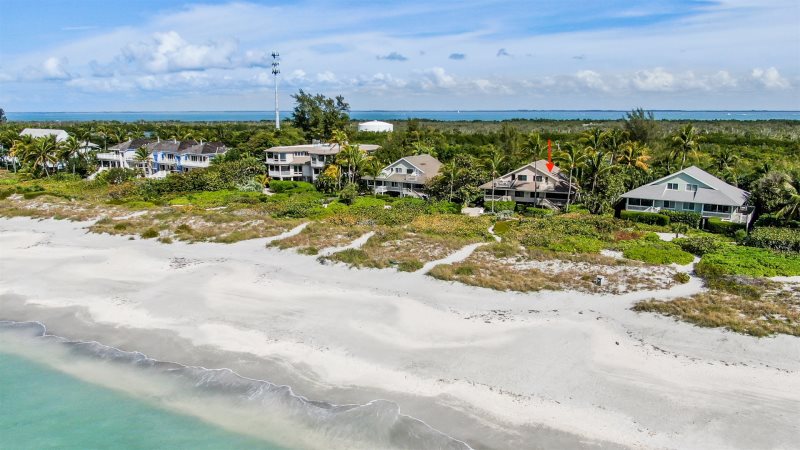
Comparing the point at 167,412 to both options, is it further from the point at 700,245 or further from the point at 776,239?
the point at 776,239

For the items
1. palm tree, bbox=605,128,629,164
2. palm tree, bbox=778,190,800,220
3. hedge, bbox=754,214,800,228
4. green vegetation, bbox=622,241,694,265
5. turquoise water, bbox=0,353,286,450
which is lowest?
turquoise water, bbox=0,353,286,450

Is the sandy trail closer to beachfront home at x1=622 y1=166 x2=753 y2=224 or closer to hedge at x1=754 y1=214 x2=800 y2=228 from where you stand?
beachfront home at x1=622 y1=166 x2=753 y2=224

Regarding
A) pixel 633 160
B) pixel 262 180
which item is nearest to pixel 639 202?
pixel 633 160

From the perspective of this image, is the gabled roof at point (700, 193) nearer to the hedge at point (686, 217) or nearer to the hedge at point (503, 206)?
the hedge at point (686, 217)

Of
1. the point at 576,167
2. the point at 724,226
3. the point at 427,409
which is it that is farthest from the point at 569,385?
the point at 576,167

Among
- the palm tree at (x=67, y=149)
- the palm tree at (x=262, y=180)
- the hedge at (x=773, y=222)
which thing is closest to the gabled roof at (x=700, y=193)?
the hedge at (x=773, y=222)

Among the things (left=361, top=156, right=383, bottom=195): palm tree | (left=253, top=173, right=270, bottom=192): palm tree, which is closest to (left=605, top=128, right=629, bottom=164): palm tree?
(left=361, top=156, right=383, bottom=195): palm tree

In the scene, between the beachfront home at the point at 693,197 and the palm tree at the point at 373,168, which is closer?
the beachfront home at the point at 693,197
